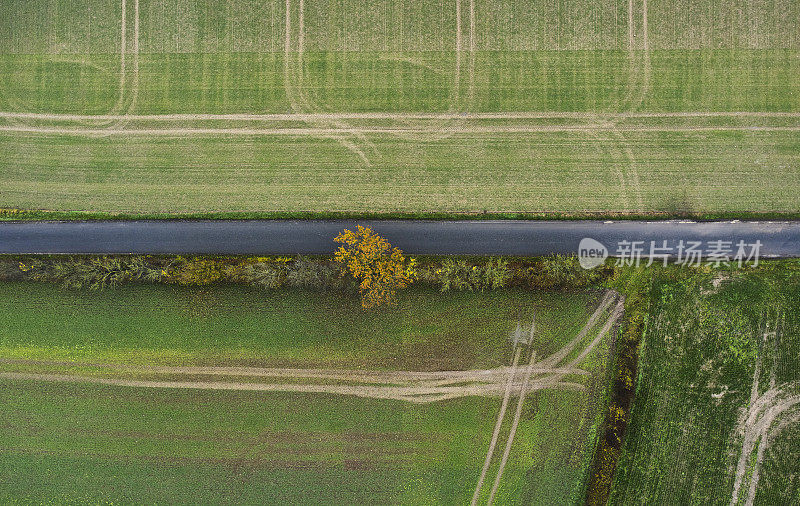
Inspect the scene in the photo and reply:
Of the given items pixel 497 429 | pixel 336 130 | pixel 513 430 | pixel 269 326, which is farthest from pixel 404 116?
pixel 513 430

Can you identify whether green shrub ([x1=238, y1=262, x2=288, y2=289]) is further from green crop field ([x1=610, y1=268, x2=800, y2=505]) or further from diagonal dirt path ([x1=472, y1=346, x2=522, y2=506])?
green crop field ([x1=610, y1=268, x2=800, y2=505])

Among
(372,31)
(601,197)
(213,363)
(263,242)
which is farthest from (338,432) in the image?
(372,31)

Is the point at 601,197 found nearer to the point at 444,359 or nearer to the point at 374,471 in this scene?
the point at 444,359

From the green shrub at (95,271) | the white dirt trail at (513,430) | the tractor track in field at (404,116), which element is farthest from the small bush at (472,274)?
the green shrub at (95,271)

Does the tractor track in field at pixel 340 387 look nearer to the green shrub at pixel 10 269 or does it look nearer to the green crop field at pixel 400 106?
the green shrub at pixel 10 269

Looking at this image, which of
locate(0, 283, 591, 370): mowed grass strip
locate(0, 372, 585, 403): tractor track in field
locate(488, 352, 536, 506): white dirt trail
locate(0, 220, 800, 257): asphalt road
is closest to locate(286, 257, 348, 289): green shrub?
locate(0, 283, 591, 370): mowed grass strip

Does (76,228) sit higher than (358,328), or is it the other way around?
(76,228)
